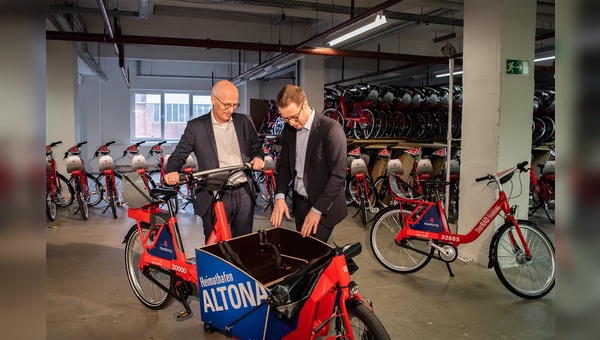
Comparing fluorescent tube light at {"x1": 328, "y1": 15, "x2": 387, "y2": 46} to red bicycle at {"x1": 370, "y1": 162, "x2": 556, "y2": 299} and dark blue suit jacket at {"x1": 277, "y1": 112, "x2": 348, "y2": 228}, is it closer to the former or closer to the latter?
red bicycle at {"x1": 370, "y1": 162, "x2": 556, "y2": 299}

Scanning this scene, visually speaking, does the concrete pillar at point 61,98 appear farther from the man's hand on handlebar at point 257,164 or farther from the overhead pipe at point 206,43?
the man's hand on handlebar at point 257,164

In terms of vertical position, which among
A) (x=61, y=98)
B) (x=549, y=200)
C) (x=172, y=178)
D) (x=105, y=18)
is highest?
(x=105, y=18)

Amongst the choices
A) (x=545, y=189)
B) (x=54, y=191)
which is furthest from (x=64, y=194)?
(x=545, y=189)

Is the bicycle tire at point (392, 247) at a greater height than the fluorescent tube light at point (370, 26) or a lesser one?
lesser

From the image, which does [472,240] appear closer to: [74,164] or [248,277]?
[248,277]

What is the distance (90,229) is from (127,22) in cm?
516

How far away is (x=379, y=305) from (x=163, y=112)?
45.9 ft

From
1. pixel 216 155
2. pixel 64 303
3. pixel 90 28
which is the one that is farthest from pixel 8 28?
pixel 90 28

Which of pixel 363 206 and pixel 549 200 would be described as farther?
pixel 549 200

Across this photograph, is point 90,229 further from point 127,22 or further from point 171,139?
point 171,139

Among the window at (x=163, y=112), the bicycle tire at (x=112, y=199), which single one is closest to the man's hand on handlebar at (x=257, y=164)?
the bicycle tire at (x=112, y=199)

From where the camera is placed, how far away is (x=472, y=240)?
12.9 ft

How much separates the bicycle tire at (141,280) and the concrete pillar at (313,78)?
21.9 feet

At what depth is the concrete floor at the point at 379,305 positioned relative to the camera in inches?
120
